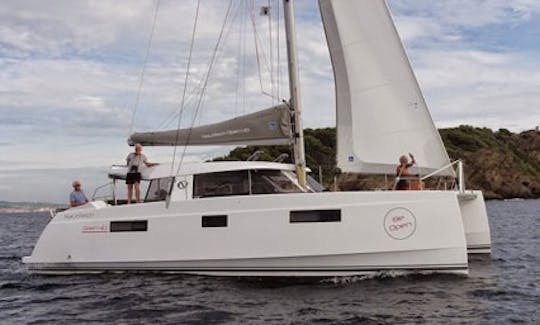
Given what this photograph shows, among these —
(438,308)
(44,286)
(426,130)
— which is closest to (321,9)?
(426,130)

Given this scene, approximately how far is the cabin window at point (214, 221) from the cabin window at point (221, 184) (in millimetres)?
748

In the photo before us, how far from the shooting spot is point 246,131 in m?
13.4

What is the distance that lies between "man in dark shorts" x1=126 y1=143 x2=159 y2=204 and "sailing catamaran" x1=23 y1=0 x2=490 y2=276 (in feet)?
0.69

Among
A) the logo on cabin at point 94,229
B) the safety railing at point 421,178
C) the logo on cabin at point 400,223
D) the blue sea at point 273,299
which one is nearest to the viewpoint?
the blue sea at point 273,299

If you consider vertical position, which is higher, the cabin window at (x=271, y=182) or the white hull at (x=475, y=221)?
the cabin window at (x=271, y=182)

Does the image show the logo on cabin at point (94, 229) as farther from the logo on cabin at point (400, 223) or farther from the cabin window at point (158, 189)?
the logo on cabin at point (400, 223)

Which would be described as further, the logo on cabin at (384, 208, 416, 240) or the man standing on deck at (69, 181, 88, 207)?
the man standing on deck at (69, 181, 88, 207)

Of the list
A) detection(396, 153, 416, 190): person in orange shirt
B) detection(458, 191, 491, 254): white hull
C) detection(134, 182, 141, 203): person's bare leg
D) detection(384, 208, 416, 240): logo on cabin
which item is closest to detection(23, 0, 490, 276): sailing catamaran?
detection(384, 208, 416, 240): logo on cabin

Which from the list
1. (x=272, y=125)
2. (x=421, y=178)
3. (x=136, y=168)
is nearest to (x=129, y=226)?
(x=136, y=168)

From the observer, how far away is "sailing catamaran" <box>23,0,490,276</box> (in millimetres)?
11484

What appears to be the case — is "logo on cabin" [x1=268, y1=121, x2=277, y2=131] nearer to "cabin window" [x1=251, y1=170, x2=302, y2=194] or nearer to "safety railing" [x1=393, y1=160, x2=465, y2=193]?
"cabin window" [x1=251, y1=170, x2=302, y2=194]

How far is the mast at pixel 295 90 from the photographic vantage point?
13086 mm

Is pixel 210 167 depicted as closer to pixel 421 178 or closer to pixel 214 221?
pixel 214 221

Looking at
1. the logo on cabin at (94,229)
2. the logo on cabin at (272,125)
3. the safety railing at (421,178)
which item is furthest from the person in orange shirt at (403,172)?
the logo on cabin at (94,229)
